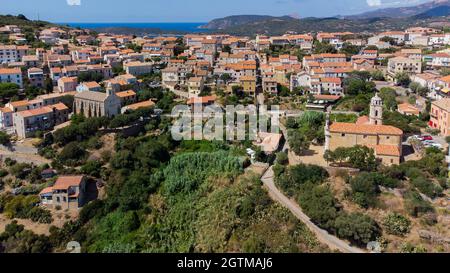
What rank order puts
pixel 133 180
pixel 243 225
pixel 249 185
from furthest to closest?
pixel 133 180, pixel 249 185, pixel 243 225

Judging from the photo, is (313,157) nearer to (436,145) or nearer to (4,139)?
(436,145)

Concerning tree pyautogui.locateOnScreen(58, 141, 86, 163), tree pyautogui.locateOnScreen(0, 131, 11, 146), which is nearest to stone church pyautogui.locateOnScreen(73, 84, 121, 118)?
tree pyautogui.locateOnScreen(58, 141, 86, 163)

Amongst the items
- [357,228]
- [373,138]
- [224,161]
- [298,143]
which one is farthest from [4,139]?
[373,138]

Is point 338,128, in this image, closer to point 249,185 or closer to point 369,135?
point 369,135

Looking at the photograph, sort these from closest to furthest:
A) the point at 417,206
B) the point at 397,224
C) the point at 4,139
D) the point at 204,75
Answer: the point at 397,224
the point at 417,206
the point at 4,139
the point at 204,75
